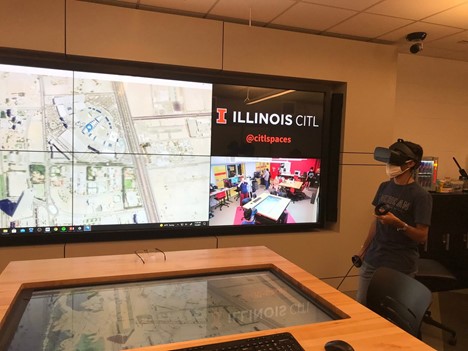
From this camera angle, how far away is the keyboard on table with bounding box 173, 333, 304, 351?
3.64 ft

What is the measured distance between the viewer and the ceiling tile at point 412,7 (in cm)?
285

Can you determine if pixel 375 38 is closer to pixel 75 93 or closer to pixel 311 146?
pixel 311 146

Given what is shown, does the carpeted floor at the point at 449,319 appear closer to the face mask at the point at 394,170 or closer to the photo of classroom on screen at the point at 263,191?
the photo of classroom on screen at the point at 263,191

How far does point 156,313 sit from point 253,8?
2645mm

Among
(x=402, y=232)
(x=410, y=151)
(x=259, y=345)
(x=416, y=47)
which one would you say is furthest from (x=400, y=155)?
(x=259, y=345)

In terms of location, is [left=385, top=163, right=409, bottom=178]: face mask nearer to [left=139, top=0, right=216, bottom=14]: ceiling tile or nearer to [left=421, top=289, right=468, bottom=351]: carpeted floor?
[left=421, top=289, right=468, bottom=351]: carpeted floor

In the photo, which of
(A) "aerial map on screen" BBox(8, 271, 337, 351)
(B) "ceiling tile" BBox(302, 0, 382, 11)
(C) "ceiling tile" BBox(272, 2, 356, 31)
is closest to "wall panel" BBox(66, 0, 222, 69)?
(C) "ceiling tile" BBox(272, 2, 356, 31)

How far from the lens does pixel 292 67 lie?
11.6ft

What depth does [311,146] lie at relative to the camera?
12.4ft

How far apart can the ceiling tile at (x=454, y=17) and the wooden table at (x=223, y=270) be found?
261cm

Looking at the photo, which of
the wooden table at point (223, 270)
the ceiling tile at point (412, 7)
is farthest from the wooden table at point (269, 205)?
the ceiling tile at point (412, 7)

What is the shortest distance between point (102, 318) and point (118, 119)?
2.06m

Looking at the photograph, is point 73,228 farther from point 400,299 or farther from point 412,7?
point 412,7

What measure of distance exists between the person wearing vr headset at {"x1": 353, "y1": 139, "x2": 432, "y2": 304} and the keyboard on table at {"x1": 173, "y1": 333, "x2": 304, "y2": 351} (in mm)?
1616
